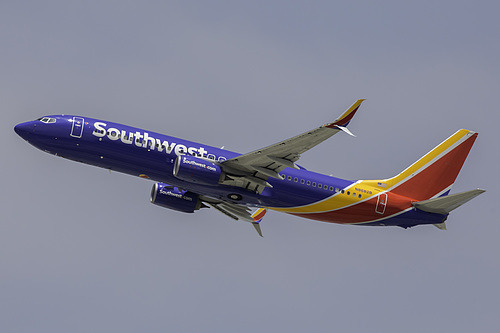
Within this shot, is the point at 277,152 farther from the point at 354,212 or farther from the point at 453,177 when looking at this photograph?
the point at 453,177

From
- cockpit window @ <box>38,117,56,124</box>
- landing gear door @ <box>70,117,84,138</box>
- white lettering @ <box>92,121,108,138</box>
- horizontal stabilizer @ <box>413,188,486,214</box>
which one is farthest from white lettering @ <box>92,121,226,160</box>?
horizontal stabilizer @ <box>413,188,486,214</box>

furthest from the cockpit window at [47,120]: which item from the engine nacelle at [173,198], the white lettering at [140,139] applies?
the engine nacelle at [173,198]

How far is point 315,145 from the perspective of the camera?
168 ft

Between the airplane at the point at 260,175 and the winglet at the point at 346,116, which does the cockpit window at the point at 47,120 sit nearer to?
the airplane at the point at 260,175

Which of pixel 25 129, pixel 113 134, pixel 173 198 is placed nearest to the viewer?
pixel 113 134

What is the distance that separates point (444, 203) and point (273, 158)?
14.0m

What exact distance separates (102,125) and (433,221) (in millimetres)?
25373

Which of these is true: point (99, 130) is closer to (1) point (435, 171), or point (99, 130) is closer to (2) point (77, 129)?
(2) point (77, 129)

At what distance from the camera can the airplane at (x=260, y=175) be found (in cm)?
5400

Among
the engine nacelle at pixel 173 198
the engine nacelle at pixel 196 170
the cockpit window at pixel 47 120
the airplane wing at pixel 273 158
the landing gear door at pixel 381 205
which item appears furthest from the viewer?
the engine nacelle at pixel 173 198

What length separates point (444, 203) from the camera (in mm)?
58312

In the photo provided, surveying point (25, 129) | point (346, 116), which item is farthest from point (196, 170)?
point (25, 129)

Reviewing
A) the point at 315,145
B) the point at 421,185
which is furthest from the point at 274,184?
the point at 421,185

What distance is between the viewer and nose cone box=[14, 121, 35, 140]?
54531 mm
